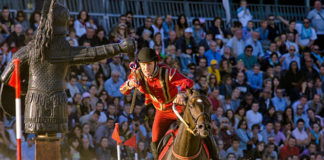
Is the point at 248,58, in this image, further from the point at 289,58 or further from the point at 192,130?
the point at 192,130

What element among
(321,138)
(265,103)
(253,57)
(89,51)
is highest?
(89,51)

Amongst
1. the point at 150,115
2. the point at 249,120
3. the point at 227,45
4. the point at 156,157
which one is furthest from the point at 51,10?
the point at 227,45

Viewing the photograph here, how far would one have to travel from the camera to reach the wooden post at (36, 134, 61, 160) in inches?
182

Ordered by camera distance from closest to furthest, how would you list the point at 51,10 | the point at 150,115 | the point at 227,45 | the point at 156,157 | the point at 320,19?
the point at 51,10 < the point at 156,157 < the point at 150,115 < the point at 227,45 < the point at 320,19

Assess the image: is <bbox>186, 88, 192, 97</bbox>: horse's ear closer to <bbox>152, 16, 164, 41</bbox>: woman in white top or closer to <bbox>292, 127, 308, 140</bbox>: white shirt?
<bbox>152, 16, 164, 41</bbox>: woman in white top

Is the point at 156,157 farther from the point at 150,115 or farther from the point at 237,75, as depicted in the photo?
the point at 237,75

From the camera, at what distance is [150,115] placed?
12219 millimetres

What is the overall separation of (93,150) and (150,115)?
1.52 metres

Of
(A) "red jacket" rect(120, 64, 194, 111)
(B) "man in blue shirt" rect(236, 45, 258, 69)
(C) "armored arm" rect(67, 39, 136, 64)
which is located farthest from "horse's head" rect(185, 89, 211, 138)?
(B) "man in blue shirt" rect(236, 45, 258, 69)

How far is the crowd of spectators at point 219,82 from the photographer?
11.5 meters

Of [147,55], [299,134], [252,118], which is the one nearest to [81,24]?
[252,118]

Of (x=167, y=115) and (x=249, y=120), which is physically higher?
(x=167, y=115)

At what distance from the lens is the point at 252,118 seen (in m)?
13.8

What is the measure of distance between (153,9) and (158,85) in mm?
9185
